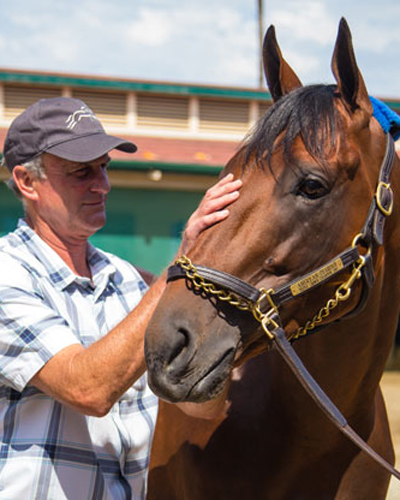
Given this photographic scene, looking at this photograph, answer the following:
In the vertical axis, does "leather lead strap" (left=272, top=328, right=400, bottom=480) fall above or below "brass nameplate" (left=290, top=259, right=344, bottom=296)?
below

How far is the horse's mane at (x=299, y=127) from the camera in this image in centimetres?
177

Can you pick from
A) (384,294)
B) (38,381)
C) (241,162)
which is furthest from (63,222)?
(384,294)

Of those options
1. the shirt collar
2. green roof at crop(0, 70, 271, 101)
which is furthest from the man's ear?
green roof at crop(0, 70, 271, 101)

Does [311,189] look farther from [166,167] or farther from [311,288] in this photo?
[166,167]

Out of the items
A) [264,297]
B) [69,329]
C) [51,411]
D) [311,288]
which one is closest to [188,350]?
[264,297]

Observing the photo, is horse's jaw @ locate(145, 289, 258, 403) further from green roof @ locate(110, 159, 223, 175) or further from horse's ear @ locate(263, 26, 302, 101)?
green roof @ locate(110, 159, 223, 175)

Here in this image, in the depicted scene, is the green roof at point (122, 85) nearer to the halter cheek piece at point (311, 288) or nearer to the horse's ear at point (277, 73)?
the horse's ear at point (277, 73)

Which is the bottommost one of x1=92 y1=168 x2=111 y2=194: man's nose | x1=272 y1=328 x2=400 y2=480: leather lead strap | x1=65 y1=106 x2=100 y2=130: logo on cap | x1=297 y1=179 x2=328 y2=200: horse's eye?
x1=272 y1=328 x2=400 y2=480: leather lead strap

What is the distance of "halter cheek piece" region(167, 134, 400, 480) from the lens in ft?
5.44

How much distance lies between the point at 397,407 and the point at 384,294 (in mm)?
6233

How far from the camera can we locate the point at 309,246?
1743 mm

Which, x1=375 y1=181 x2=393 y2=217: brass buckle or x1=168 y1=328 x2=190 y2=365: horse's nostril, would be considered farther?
x1=375 y1=181 x2=393 y2=217: brass buckle

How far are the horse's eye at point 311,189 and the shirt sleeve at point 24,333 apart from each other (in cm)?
87

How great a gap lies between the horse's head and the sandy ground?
293 centimetres
